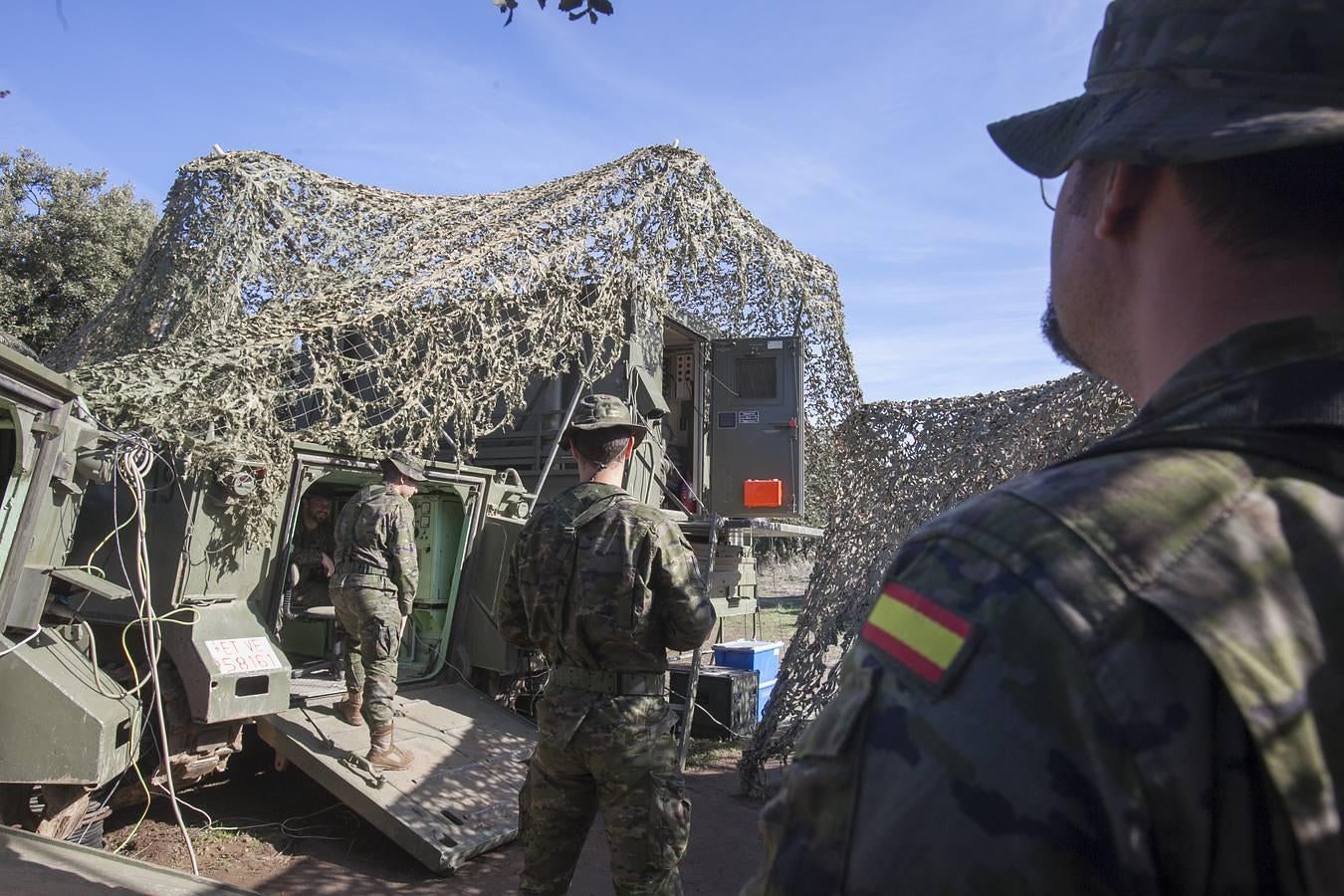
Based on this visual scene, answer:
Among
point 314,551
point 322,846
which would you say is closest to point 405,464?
point 322,846

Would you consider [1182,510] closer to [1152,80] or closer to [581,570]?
[1152,80]

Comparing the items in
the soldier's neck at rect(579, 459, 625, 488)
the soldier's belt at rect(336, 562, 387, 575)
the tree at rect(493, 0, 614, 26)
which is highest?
the tree at rect(493, 0, 614, 26)

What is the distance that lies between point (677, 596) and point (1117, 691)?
9.82ft

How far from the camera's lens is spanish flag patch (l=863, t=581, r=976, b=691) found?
0.71 m

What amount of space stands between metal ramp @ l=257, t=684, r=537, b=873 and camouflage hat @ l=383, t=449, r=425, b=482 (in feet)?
5.42

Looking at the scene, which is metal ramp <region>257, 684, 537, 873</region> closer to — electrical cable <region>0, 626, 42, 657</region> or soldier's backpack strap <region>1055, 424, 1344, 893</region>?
electrical cable <region>0, 626, 42, 657</region>

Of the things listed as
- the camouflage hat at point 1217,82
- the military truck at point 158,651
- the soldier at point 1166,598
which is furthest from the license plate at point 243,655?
the camouflage hat at point 1217,82

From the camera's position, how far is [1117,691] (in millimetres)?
649

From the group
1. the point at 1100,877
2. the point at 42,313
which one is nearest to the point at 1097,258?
the point at 1100,877

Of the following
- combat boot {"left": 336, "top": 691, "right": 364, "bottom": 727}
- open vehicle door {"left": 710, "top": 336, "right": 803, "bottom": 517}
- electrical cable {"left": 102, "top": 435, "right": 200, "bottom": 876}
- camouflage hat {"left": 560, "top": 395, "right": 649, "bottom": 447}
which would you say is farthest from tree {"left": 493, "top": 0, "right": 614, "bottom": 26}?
open vehicle door {"left": 710, "top": 336, "right": 803, "bottom": 517}

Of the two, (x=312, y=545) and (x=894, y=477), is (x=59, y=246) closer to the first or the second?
(x=312, y=545)

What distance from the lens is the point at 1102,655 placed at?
0.66m

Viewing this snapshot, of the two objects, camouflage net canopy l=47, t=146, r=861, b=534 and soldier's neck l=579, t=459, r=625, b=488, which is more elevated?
camouflage net canopy l=47, t=146, r=861, b=534

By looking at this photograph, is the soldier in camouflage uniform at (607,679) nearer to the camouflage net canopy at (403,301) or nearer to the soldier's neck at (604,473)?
the soldier's neck at (604,473)
